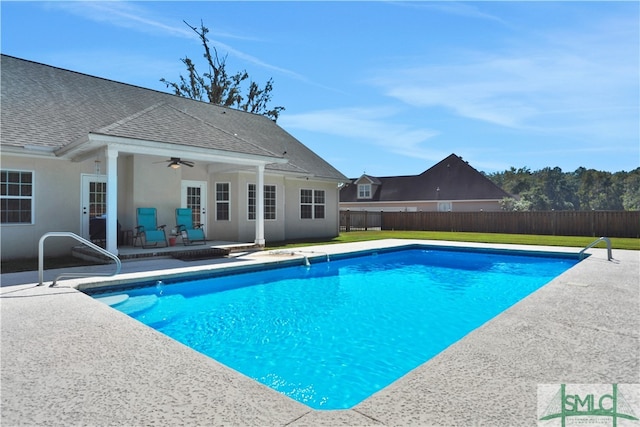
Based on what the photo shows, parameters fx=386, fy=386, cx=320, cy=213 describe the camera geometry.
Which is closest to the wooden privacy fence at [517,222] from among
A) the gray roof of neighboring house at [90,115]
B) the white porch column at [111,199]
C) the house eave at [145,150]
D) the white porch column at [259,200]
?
the gray roof of neighboring house at [90,115]

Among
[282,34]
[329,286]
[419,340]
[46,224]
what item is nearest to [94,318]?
[419,340]

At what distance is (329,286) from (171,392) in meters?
6.20

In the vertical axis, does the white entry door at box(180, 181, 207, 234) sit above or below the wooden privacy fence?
above

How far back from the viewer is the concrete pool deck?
2.35 metres

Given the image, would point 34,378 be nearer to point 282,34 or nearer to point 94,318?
point 94,318

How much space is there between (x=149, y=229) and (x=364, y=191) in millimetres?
25443

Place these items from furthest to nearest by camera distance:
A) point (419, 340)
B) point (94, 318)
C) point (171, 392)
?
point (419, 340)
point (94, 318)
point (171, 392)

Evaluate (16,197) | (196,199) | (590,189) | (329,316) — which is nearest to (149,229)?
(196,199)

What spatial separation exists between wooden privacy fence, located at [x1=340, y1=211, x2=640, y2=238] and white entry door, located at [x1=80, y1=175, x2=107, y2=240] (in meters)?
16.6

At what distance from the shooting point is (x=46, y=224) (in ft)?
35.1

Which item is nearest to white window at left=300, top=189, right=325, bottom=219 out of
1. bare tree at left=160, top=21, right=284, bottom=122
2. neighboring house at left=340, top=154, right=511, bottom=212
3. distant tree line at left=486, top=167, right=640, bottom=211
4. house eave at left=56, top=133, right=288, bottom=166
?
house eave at left=56, top=133, right=288, bottom=166

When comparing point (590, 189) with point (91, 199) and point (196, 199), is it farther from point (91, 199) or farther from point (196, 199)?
point (91, 199)

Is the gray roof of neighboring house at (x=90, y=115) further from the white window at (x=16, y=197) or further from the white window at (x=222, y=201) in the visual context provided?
the white window at (x=222, y=201)

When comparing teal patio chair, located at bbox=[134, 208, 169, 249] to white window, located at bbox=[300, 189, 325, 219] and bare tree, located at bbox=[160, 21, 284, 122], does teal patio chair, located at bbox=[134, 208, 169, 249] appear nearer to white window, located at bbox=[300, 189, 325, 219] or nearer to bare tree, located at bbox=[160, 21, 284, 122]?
white window, located at bbox=[300, 189, 325, 219]
